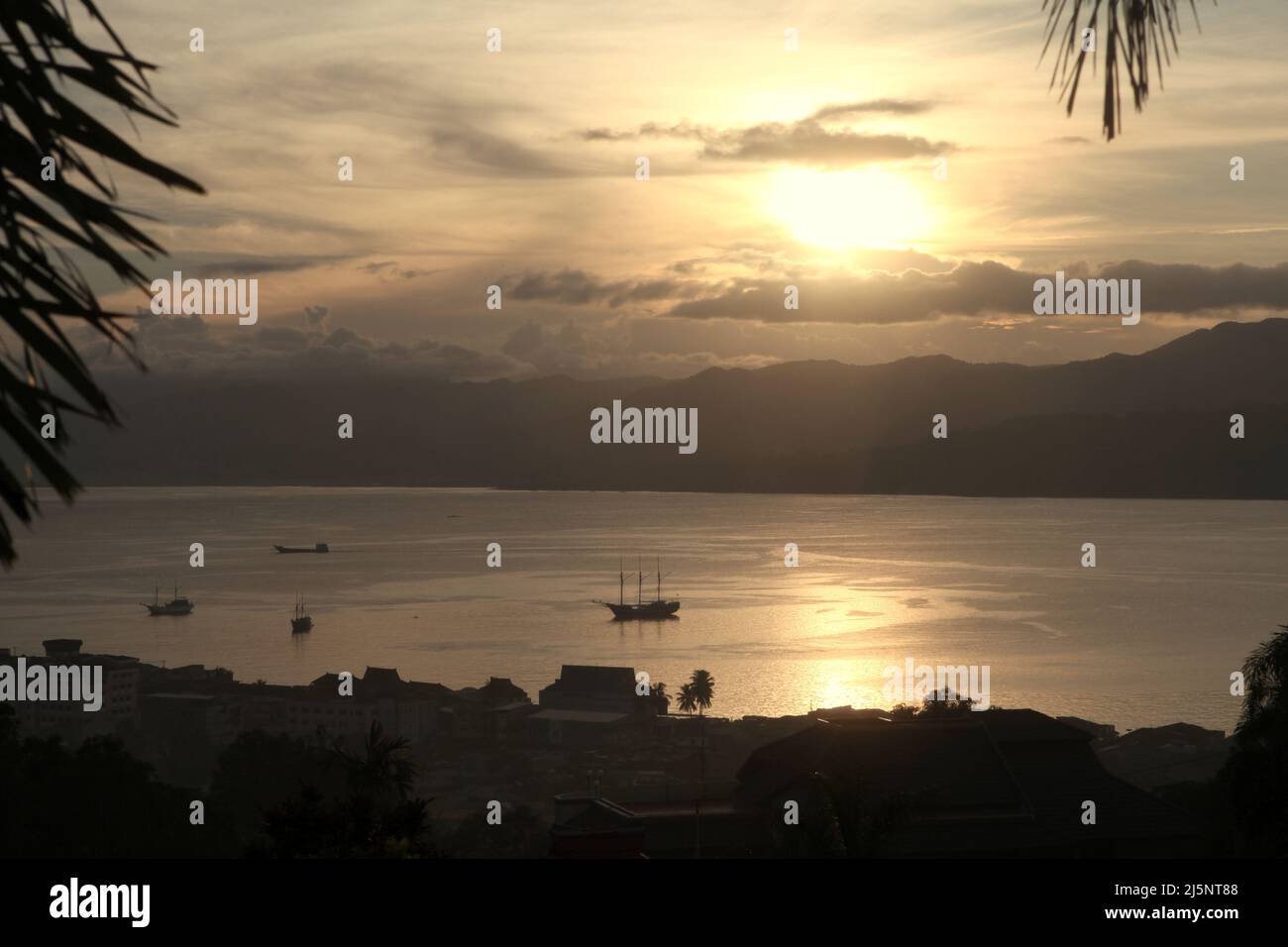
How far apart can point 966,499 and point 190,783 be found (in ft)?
479

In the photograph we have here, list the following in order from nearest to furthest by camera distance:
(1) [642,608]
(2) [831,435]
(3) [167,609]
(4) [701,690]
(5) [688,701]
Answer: (4) [701,690]
(5) [688,701]
(3) [167,609]
(1) [642,608]
(2) [831,435]

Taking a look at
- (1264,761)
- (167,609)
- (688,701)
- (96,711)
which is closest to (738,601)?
(688,701)

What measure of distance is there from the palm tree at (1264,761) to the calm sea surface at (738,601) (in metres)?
33.4

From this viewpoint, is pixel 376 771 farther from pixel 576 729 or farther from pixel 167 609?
pixel 167 609

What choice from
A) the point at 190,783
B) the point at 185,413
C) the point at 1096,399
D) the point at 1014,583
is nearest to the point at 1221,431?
the point at 1096,399

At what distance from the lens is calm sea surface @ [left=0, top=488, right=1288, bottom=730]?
5238 cm

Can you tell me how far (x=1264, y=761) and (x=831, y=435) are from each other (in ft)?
502

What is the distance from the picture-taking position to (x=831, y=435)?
531ft

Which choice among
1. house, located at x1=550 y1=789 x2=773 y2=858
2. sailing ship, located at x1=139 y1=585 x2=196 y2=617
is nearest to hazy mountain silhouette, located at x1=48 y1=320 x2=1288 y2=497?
sailing ship, located at x1=139 y1=585 x2=196 y2=617

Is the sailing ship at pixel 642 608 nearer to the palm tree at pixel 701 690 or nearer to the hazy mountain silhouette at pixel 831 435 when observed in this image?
the palm tree at pixel 701 690

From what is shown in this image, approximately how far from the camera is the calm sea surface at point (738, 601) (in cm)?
5238

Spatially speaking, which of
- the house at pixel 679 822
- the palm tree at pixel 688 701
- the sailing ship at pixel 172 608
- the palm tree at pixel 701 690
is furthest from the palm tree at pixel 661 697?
the sailing ship at pixel 172 608

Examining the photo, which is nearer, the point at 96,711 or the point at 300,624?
the point at 96,711

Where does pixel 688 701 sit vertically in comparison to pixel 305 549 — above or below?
below
